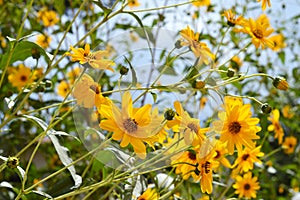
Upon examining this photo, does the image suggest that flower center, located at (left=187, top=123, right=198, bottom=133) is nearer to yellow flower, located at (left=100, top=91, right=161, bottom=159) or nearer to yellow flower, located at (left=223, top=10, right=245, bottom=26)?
yellow flower, located at (left=100, top=91, right=161, bottom=159)

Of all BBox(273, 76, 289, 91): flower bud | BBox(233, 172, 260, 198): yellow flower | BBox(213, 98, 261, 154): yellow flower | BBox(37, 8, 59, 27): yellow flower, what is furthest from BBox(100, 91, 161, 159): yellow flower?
BBox(37, 8, 59, 27): yellow flower

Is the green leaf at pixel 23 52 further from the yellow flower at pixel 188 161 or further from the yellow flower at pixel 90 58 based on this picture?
the yellow flower at pixel 188 161

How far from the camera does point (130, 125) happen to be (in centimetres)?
53

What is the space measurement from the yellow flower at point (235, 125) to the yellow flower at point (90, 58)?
153 mm

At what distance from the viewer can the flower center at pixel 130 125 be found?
0.53 meters

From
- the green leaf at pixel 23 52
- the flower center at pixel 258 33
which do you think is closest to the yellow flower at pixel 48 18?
the green leaf at pixel 23 52

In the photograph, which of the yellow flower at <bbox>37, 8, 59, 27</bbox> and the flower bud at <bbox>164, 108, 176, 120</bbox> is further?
the yellow flower at <bbox>37, 8, 59, 27</bbox>

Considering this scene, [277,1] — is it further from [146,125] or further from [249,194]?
[146,125]

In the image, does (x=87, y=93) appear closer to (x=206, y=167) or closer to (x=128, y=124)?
(x=128, y=124)

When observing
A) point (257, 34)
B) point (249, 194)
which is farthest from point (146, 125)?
point (249, 194)

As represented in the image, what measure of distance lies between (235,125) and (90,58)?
0.20 m

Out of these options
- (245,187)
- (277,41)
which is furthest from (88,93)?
(277,41)

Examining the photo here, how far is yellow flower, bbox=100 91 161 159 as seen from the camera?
20.7 inches

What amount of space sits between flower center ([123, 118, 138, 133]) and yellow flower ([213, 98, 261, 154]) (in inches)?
4.6
